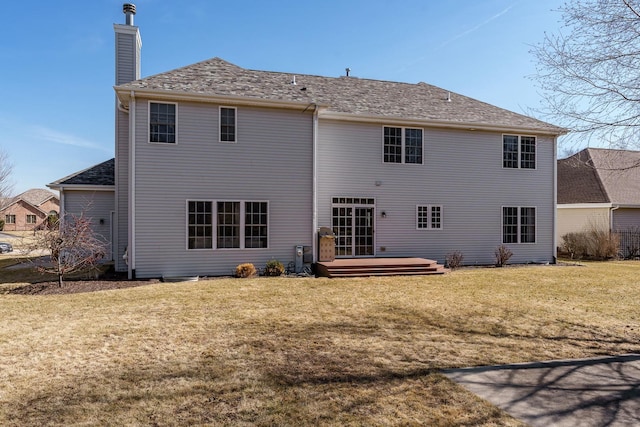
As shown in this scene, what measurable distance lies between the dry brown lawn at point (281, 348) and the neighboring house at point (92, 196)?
591 centimetres

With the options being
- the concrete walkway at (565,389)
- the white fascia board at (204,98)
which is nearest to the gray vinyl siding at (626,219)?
the white fascia board at (204,98)

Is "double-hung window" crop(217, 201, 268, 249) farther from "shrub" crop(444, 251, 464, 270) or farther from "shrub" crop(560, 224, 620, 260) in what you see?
"shrub" crop(560, 224, 620, 260)

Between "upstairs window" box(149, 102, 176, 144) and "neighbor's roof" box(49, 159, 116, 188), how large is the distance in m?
4.31

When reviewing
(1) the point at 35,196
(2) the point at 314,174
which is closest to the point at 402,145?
(2) the point at 314,174

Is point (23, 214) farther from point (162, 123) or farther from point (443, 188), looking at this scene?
point (443, 188)

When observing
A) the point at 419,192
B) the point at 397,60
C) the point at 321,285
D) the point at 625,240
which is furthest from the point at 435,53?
the point at 625,240

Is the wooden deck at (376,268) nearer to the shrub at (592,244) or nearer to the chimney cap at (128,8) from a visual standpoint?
the shrub at (592,244)

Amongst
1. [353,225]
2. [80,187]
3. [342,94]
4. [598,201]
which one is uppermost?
[342,94]

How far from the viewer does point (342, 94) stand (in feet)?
52.2

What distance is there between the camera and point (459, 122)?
15133mm

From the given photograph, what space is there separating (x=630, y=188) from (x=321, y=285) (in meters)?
21.7

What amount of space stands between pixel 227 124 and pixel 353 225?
235 inches

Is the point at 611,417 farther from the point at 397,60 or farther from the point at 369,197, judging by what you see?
the point at 397,60

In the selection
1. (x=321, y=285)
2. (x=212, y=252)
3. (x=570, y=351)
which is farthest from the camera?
(x=212, y=252)
